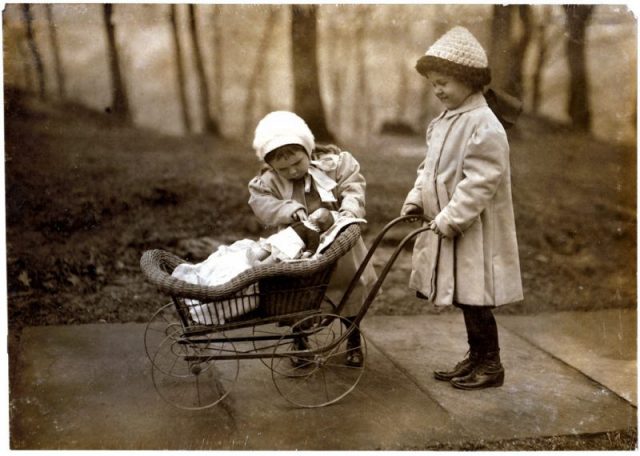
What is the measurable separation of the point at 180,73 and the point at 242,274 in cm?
287

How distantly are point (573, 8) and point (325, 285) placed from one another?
2340 millimetres

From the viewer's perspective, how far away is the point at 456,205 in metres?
3.24

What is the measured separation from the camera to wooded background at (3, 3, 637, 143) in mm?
4562

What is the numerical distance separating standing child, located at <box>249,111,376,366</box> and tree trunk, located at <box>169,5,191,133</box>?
1.85 metres

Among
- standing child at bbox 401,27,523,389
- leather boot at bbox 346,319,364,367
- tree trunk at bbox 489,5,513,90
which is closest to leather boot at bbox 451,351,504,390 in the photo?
standing child at bbox 401,27,523,389

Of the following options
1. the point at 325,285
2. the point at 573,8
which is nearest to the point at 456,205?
the point at 325,285

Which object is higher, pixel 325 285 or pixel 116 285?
pixel 325 285

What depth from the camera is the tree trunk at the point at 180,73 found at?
497cm

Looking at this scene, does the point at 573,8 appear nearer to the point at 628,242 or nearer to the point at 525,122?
the point at 525,122

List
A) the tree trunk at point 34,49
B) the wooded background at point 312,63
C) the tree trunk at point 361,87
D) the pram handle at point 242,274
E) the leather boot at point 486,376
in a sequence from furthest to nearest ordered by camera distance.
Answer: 1. the tree trunk at point 361,87
2. the wooded background at point 312,63
3. the tree trunk at point 34,49
4. the leather boot at point 486,376
5. the pram handle at point 242,274

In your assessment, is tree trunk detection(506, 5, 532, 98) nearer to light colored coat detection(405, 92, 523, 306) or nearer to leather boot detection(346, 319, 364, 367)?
light colored coat detection(405, 92, 523, 306)

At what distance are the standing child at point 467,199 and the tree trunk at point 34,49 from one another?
7.25ft

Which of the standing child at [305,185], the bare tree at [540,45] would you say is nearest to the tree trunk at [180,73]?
the standing child at [305,185]

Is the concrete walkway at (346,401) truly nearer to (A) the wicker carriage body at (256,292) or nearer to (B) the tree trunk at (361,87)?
(A) the wicker carriage body at (256,292)
